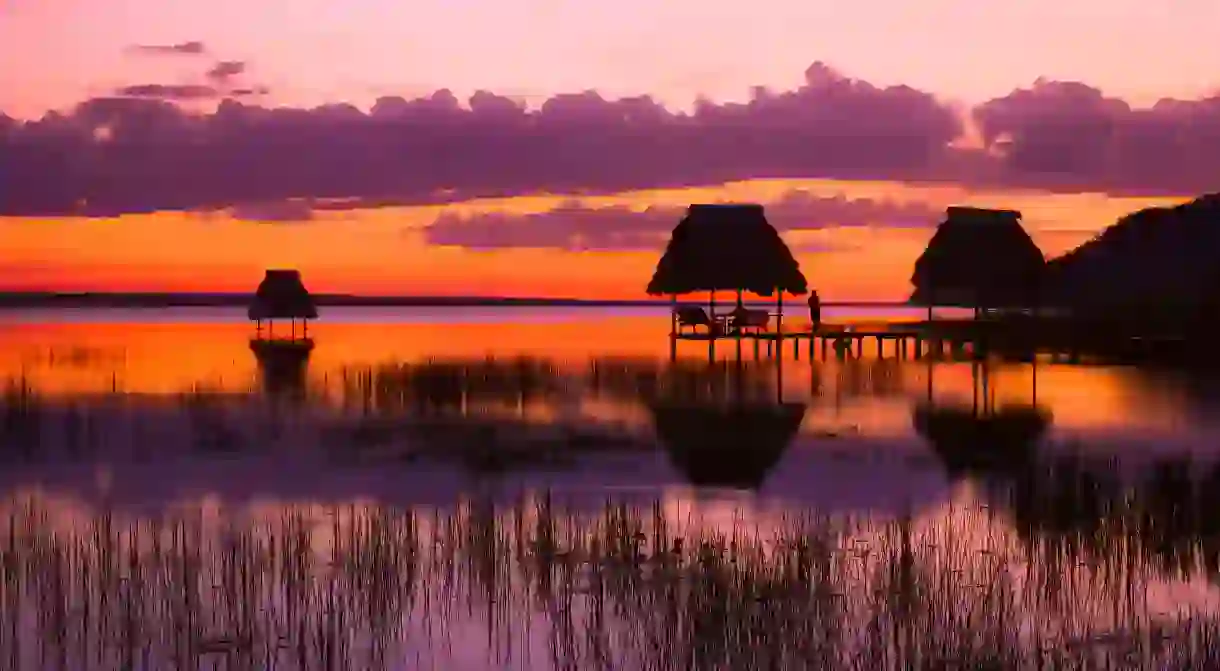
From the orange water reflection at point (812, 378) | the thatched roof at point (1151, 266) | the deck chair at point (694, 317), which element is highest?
the thatched roof at point (1151, 266)

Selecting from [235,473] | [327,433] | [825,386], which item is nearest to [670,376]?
[825,386]

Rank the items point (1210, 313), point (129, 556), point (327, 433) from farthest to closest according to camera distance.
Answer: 1. point (1210, 313)
2. point (327, 433)
3. point (129, 556)

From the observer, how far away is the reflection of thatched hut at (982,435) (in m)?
15.0

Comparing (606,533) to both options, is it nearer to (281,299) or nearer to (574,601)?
(574,601)

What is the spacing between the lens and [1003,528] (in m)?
10.7

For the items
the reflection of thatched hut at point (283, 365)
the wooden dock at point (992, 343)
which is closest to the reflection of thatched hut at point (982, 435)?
the reflection of thatched hut at point (283, 365)

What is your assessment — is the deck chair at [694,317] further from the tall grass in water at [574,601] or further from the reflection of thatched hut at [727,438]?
the tall grass in water at [574,601]

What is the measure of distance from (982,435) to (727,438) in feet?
11.1

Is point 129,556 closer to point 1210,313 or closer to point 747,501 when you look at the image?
point 747,501

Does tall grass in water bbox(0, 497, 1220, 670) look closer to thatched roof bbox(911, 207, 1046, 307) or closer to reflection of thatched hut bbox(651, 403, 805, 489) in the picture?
reflection of thatched hut bbox(651, 403, 805, 489)

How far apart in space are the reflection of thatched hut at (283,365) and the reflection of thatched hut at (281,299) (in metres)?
1.18

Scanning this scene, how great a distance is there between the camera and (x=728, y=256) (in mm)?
40906

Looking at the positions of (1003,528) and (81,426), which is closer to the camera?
(1003,528)

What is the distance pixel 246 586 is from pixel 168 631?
94cm
